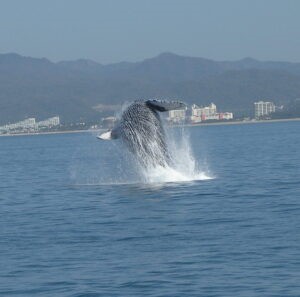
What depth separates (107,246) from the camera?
19.2 m

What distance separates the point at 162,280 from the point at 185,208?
8307 millimetres

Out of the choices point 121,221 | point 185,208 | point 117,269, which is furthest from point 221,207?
point 117,269

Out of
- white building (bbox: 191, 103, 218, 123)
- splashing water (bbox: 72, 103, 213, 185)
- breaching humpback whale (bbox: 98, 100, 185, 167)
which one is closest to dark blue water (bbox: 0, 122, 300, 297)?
splashing water (bbox: 72, 103, 213, 185)

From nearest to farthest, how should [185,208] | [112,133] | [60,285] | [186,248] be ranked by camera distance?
[60,285] → [186,248] → [185,208] → [112,133]

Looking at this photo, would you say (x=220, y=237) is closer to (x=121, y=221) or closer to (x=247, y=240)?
(x=247, y=240)

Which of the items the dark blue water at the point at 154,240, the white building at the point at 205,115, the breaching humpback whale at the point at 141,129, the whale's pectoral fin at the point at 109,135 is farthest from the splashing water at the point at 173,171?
the white building at the point at 205,115

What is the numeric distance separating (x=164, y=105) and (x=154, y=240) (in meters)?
7.41

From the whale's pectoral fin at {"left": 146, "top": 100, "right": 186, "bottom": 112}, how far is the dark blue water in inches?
81.5

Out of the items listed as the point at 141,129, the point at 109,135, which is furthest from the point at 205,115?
the point at 109,135

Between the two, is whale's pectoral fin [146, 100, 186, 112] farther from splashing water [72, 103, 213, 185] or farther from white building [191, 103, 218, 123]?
white building [191, 103, 218, 123]

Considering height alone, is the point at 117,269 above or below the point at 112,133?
below

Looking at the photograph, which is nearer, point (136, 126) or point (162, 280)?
point (162, 280)

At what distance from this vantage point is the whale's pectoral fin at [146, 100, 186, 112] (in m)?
25.5

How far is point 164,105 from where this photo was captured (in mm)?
26484
